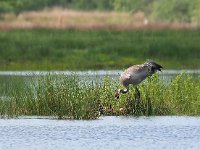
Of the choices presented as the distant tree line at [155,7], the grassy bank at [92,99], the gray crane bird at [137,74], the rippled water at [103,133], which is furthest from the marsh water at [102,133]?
the distant tree line at [155,7]

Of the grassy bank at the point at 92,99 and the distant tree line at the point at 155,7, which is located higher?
the distant tree line at the point at 155,7

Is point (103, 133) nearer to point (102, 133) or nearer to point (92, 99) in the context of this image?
point (102, 133)

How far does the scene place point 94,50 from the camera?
45344 millimetres

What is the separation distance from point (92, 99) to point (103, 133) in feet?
4.99

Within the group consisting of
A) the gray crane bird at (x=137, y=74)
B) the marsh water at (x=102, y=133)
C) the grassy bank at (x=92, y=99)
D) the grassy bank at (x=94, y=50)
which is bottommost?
the marsh water at (x=102, y=133)

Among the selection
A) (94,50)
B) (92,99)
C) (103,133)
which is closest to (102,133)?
(103,133)

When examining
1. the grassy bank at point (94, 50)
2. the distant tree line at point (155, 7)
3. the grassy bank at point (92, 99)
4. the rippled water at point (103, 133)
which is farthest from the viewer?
the distant tree line at point (155, 7)

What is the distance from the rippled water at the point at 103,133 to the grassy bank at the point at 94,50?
63.1 ft

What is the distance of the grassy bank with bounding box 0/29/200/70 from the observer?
42.9 meters

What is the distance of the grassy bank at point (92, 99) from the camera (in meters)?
20.9

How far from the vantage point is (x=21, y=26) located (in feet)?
176

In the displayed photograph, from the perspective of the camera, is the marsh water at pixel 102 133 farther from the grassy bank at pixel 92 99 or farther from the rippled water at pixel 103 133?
the grassy bank at pixel 92 99

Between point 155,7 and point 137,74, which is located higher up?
point 155,7

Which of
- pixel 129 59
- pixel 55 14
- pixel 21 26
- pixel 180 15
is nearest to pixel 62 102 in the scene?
pixel 129 59
